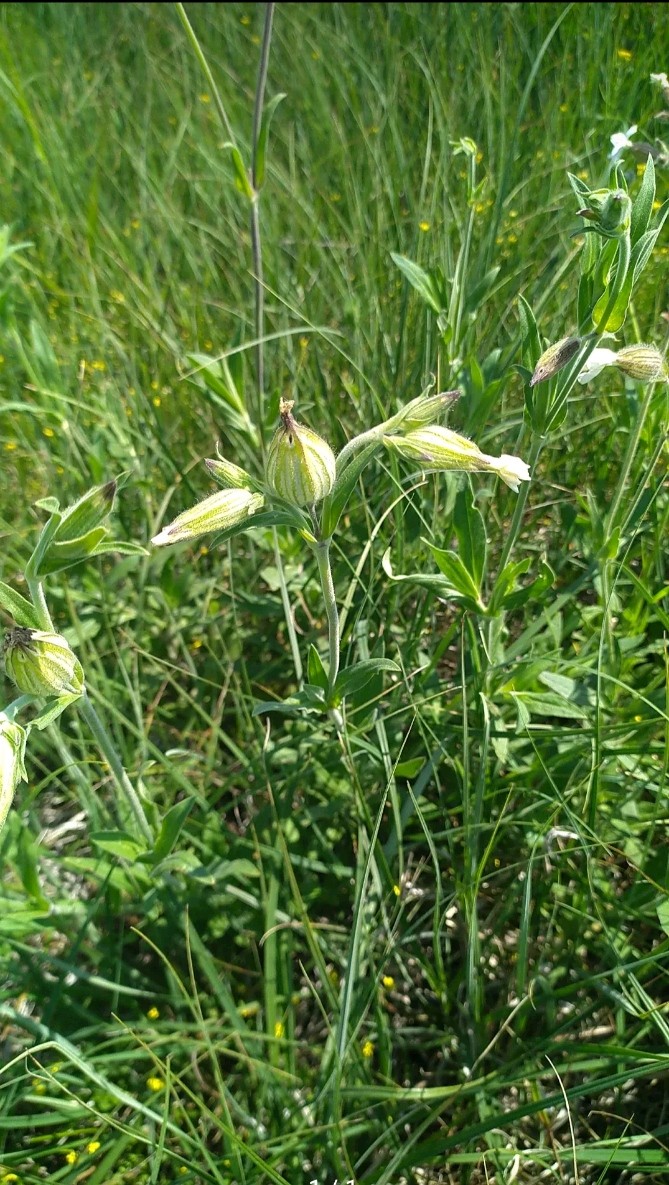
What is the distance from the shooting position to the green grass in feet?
4.63

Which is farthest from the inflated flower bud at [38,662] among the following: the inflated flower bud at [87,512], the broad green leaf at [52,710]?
the inflated flower bud at [87,512]

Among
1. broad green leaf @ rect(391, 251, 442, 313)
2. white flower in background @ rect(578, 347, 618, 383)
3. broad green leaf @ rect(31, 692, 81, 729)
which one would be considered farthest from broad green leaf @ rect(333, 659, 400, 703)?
broad green leaf @ rect(391, 251, 442, 313)

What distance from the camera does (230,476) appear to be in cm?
124

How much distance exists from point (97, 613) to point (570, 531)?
1.15 meters

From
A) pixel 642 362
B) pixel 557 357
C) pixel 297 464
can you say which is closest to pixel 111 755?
pixel 297 464

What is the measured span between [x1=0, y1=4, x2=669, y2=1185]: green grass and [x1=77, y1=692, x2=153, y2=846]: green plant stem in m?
0.06

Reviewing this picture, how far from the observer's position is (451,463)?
120cm

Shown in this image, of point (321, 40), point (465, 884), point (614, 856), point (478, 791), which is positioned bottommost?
point (614, 856)

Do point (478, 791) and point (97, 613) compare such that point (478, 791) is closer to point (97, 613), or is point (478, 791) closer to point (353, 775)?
point (353, 775)

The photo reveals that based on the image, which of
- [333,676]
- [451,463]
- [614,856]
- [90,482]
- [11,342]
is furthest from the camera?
[11,342]

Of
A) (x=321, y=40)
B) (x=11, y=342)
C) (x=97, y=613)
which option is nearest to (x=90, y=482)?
(x=97, y=613)

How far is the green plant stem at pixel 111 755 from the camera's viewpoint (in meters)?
1.39

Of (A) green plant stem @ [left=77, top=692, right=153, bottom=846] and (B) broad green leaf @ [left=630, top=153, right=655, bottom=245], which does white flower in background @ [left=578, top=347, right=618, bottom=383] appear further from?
(A) green plant stem @ [left=77, top=692, right=153, bottom=846]

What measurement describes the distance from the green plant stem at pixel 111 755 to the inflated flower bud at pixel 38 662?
97 mm
